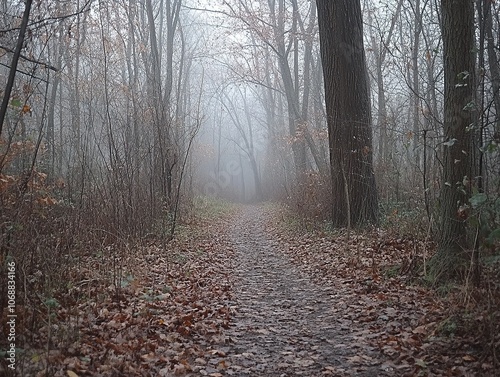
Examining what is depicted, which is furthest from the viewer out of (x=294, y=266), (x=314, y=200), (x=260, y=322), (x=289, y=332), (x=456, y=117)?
(x=314, y=200)

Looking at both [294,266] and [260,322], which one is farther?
[294,266]

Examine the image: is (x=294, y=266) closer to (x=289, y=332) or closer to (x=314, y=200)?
(x=289, y=332)

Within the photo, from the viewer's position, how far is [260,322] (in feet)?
18.8

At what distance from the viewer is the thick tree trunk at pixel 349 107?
1034 centimetres

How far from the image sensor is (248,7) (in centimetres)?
2255

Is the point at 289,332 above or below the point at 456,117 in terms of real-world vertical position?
below

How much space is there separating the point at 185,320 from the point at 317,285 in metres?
2.62

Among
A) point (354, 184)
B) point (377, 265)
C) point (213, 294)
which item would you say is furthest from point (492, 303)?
point (354, 184)

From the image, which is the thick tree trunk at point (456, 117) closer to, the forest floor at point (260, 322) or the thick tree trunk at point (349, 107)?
the forest floor at point (260, 322)

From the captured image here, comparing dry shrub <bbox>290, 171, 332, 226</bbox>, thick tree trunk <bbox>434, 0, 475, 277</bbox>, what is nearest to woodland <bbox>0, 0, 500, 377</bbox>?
thick tree trunk <bbox>434, 0, 475, 277</bbox>

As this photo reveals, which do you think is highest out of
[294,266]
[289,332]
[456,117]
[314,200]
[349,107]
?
[349,107]

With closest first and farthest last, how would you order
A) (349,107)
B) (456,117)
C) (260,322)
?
(456,117), (260,322), (349,107)

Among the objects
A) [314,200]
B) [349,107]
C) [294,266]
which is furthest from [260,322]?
[314,200]

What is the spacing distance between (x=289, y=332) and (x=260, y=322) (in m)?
0.51
